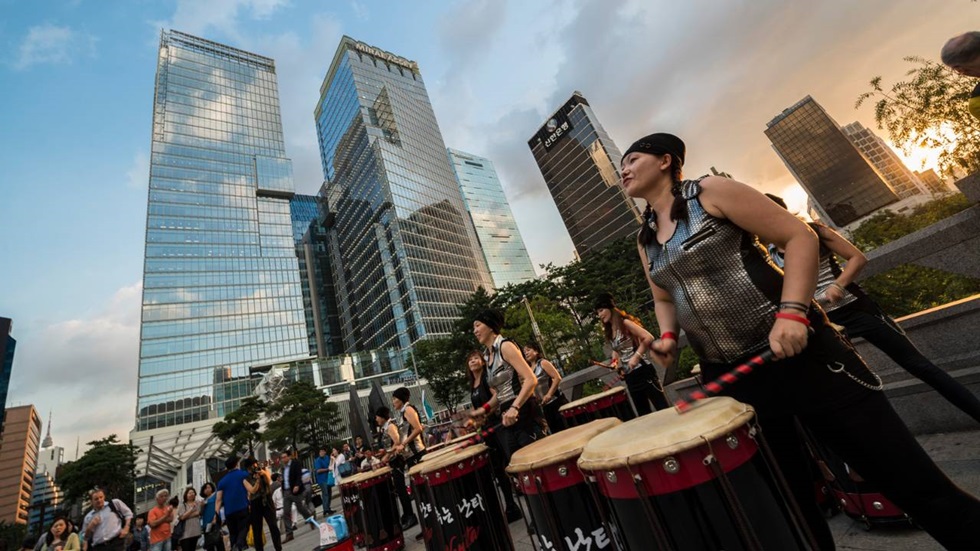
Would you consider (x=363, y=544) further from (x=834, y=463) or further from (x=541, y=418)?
(x=834, y=463)

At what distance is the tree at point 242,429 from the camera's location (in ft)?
107

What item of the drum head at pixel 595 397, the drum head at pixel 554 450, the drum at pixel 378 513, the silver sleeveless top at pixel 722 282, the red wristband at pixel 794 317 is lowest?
the drum at pixel 378 513

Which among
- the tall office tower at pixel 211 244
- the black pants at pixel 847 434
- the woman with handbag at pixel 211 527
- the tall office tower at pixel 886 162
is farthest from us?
the tall office tower at pixel 886 162

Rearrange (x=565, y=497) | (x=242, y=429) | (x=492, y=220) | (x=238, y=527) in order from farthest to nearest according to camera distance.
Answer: (x=492, y=220) → (x=242, y=429) → (x=238, y=527) → (x=565, y=497)

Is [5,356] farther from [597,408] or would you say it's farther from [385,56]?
[597,408]

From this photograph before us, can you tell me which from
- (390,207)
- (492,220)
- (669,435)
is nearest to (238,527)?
(669,435)

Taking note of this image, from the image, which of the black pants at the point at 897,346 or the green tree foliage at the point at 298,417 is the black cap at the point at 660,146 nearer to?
the black pants at the point at 897,346

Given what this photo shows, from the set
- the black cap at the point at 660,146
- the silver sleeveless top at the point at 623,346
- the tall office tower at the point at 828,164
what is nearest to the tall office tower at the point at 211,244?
the silver sleeveless top at the point at 623,346

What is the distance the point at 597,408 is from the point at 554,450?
2632 mm

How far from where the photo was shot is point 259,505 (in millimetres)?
7297

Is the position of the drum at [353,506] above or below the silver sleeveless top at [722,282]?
below

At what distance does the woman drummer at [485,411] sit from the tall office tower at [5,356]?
77.0m

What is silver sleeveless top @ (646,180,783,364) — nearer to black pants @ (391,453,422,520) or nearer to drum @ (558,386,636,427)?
drum @ (558,386,636,427)

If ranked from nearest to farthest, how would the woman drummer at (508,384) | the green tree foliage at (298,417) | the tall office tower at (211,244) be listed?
1. the woman drummer at (508,384)
2. the green tree foliage at (298,417)
3. the tall office tower at (211,244)
